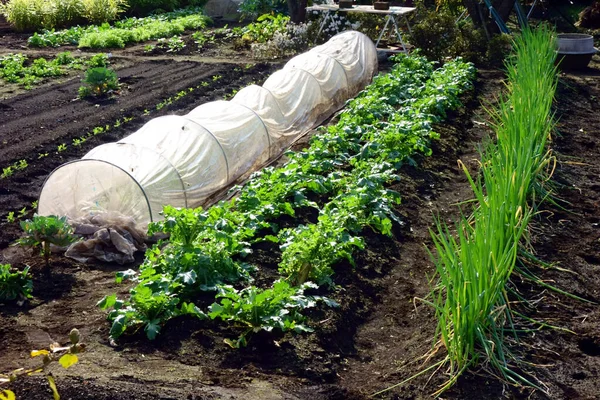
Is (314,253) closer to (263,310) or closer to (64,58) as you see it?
(263,310)

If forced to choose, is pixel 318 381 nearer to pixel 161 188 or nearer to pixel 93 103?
pixel 161 188

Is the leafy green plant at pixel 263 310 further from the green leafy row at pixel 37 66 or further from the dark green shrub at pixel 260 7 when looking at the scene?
the dark green shrub at pixel 260 7

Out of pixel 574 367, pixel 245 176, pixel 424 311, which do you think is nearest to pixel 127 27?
pixel 245 176

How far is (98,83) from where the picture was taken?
37.4 feet

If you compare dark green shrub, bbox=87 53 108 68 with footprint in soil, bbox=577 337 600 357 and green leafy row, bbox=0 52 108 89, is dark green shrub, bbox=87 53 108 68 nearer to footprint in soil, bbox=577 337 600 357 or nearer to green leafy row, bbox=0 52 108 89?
green leafy row, bbox=0 52 108 89

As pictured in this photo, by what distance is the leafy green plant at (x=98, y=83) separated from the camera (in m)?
11.3

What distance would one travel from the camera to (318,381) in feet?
14.0

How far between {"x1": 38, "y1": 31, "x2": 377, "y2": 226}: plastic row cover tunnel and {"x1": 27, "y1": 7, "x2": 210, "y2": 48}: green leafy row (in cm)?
689

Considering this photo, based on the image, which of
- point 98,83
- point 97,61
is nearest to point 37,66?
point 97,61

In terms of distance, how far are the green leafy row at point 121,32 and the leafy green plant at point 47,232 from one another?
32.7 ft

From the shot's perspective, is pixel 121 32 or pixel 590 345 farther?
pixel 121 32

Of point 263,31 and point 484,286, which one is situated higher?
point 484,286

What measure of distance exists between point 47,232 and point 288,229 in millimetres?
1775

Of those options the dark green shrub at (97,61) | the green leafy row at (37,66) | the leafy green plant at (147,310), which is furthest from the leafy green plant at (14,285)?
the dark green shrub at (97,61)
